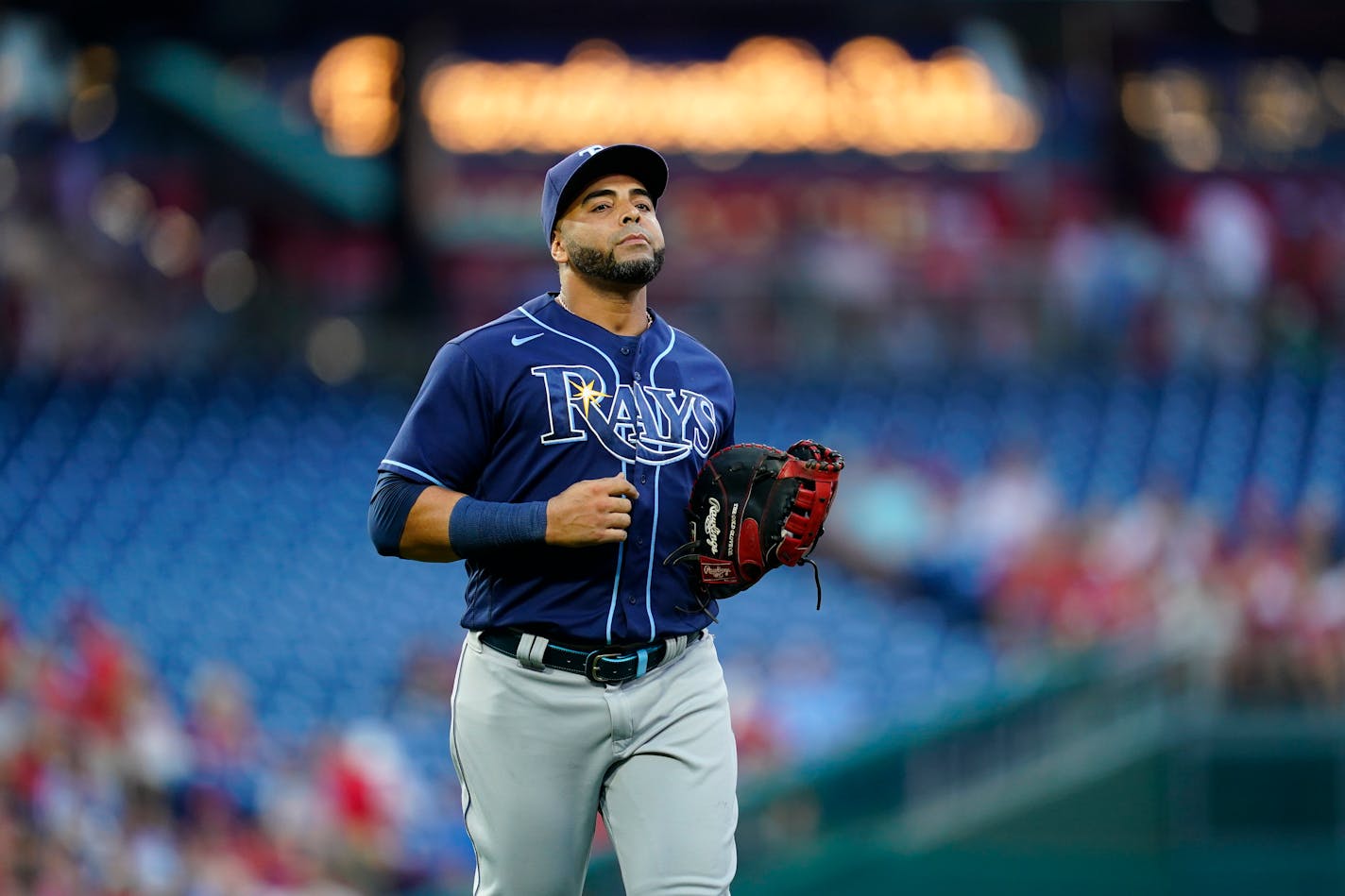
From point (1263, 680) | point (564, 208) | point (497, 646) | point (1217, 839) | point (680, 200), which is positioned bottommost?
point (1217, 839)

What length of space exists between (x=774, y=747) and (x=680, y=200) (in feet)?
35.6

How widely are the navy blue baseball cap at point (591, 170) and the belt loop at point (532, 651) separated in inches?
27.3

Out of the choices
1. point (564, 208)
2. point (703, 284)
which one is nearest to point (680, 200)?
point (703, 284)

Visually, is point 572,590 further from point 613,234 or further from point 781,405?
point 781,405

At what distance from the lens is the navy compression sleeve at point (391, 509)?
3.03 metres

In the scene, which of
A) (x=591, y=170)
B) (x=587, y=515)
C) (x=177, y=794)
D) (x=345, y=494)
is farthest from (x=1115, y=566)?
(x=587, y=515)

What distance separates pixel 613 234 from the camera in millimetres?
3170

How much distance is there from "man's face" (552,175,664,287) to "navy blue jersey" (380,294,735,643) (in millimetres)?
127

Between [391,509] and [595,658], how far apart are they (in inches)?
16.1

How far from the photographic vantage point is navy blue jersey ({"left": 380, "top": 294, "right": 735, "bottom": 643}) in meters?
3.08

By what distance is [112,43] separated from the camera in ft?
44.5

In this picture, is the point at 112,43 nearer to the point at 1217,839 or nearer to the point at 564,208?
the point at 1217,839

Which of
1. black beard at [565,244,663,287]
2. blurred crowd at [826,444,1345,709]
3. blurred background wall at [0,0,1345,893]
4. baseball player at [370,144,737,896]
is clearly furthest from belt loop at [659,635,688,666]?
blurred crowd at [826,444,1345,709]

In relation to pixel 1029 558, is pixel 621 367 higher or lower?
higher
